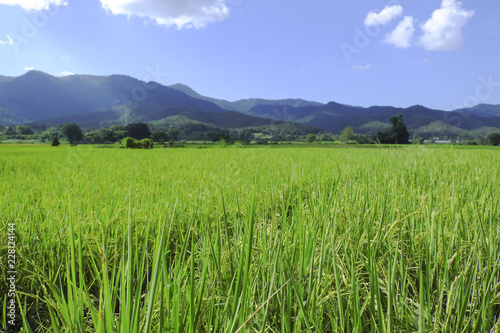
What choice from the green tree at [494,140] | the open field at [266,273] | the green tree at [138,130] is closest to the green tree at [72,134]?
the green tree at [138,130]

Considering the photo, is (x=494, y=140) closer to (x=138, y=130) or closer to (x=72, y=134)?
(x=138, y=130)

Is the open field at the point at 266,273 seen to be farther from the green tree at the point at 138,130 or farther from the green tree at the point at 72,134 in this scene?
the green tree at the point at 72,134

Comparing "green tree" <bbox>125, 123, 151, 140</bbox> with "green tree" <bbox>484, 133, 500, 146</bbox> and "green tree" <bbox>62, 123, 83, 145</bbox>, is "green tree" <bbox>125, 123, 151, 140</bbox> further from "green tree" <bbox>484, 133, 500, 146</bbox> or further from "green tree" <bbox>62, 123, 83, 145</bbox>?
"green tree" <bbox>484, 133, 500, 146</bbox>

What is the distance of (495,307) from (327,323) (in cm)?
67

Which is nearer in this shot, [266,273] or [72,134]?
[266,273]

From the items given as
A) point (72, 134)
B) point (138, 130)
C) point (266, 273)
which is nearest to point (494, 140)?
point (138, 130)

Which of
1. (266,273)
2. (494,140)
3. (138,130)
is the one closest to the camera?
(266,273)

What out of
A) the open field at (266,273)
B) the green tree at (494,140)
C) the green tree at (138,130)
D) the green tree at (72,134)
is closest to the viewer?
the open field at (266,273)

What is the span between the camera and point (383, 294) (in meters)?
0.96

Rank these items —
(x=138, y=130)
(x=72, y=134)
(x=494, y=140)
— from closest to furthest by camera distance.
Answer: (x=72, y=134)
(x=138, y=130)
(x=494, y=140)

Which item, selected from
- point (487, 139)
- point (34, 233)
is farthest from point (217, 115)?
point (34, 233)

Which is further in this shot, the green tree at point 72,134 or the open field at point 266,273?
the green tree at point 72,134

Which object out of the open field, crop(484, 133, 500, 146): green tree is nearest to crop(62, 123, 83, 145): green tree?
the open field

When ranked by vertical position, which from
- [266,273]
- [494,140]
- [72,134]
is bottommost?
[266,273]
